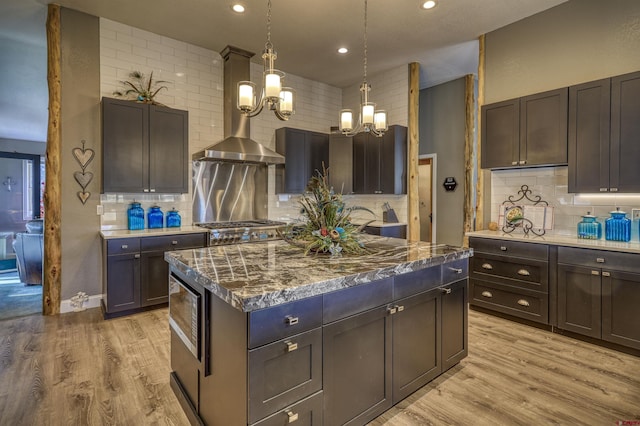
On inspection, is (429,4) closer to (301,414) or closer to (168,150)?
(168,150)

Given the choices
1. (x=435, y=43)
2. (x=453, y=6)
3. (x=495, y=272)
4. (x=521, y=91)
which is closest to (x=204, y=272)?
(x=495, y=272)

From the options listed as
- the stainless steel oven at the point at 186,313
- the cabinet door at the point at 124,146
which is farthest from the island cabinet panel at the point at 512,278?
the cabinet door at the point at 124,146

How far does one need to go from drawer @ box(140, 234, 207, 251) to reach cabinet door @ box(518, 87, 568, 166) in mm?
3933

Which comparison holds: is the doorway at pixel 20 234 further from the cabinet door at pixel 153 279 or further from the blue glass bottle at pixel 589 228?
the blue glass bottle at pixel 589 228

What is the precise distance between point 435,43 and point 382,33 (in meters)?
0.86

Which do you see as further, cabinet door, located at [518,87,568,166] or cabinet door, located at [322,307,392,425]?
cabinet door, located at [518,87,568,166]

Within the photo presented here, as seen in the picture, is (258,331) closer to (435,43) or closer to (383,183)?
(383,183)

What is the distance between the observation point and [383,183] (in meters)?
5.46

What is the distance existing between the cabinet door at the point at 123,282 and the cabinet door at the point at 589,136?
15.6 feet

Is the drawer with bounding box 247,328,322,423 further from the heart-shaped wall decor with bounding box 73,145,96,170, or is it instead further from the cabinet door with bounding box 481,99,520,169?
the heart-shaped wall decor with bounding box 73,145,96,170

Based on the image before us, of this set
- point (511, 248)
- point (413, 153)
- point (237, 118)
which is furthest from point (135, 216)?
point (511, 248)

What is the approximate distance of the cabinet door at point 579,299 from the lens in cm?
301

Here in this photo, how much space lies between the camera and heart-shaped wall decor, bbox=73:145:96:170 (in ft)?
12.9

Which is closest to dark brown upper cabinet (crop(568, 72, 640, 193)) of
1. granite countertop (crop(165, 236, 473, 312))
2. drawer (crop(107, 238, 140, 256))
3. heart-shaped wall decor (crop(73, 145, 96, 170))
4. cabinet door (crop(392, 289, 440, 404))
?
granite countertop (crop(165, 236, 473, 312))
